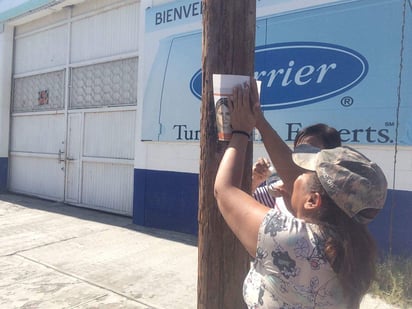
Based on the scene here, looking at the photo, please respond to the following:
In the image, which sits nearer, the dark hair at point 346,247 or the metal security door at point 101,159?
the dark hair at point 346,247

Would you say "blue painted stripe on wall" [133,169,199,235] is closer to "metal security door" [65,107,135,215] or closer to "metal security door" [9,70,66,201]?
"metal security door" [65,107,135,215]

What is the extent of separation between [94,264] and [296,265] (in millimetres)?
4217

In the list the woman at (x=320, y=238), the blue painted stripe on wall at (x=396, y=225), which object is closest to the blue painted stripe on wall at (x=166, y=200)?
the blue painted stripe on wall at (x=396, y=225)

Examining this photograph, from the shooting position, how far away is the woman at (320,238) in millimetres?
1295

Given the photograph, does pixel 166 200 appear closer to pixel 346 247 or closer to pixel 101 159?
pixel 101 159

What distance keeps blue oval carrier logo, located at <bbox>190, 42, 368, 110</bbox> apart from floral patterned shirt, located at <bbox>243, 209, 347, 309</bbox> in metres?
3.70

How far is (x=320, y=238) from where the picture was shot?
51.3 inches

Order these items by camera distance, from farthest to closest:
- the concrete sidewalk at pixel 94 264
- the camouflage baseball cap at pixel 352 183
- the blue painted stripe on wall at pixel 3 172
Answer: the blue painted stripe on wall at pixel 3 172, the concrete sidewalk at pixel 94 264, the camouflage baseball cap at pixel 352 183

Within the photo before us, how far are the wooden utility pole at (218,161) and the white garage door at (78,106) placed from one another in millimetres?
5901

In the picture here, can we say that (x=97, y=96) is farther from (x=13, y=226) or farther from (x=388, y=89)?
(x=388, y=89)

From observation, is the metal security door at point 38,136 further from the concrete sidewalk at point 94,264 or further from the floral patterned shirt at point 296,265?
the floral patterned shirt at point 296,265

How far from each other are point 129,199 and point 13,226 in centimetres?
201

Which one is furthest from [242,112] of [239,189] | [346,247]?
[346,247]

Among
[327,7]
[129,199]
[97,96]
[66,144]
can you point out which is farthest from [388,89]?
[66,144]
